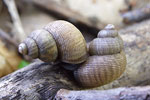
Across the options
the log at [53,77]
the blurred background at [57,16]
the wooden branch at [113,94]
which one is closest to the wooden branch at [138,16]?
the blurred background at [57,16]

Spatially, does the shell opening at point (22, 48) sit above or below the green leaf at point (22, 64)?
above

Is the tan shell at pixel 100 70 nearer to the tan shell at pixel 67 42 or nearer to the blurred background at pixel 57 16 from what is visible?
the tan shell at pixel 67 42

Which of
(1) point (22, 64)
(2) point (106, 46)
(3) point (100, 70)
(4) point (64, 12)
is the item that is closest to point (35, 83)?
(3) point (100, 70)

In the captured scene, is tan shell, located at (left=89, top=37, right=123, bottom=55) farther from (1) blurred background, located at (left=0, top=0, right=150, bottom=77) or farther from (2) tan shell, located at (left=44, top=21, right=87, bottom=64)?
(1) blurred background, located at (left=0, top=0, right=150, bottom=77)

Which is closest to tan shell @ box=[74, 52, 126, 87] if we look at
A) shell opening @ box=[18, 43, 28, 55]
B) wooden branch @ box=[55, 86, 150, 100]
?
wooden branch @ box=[55, 86, 150, 100]

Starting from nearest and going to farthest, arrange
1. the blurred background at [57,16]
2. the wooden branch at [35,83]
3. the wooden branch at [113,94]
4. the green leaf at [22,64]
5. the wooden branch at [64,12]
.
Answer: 1. the wooden branch at [113,94]
2. the wooden branch at [35,83]
3. the green leaf at [22,64]
4. the blurred background at [57,16]
5. the wooden branch at [64,12]

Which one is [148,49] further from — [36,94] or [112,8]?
[112,8]

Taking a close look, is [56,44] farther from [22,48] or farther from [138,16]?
[138,16]
